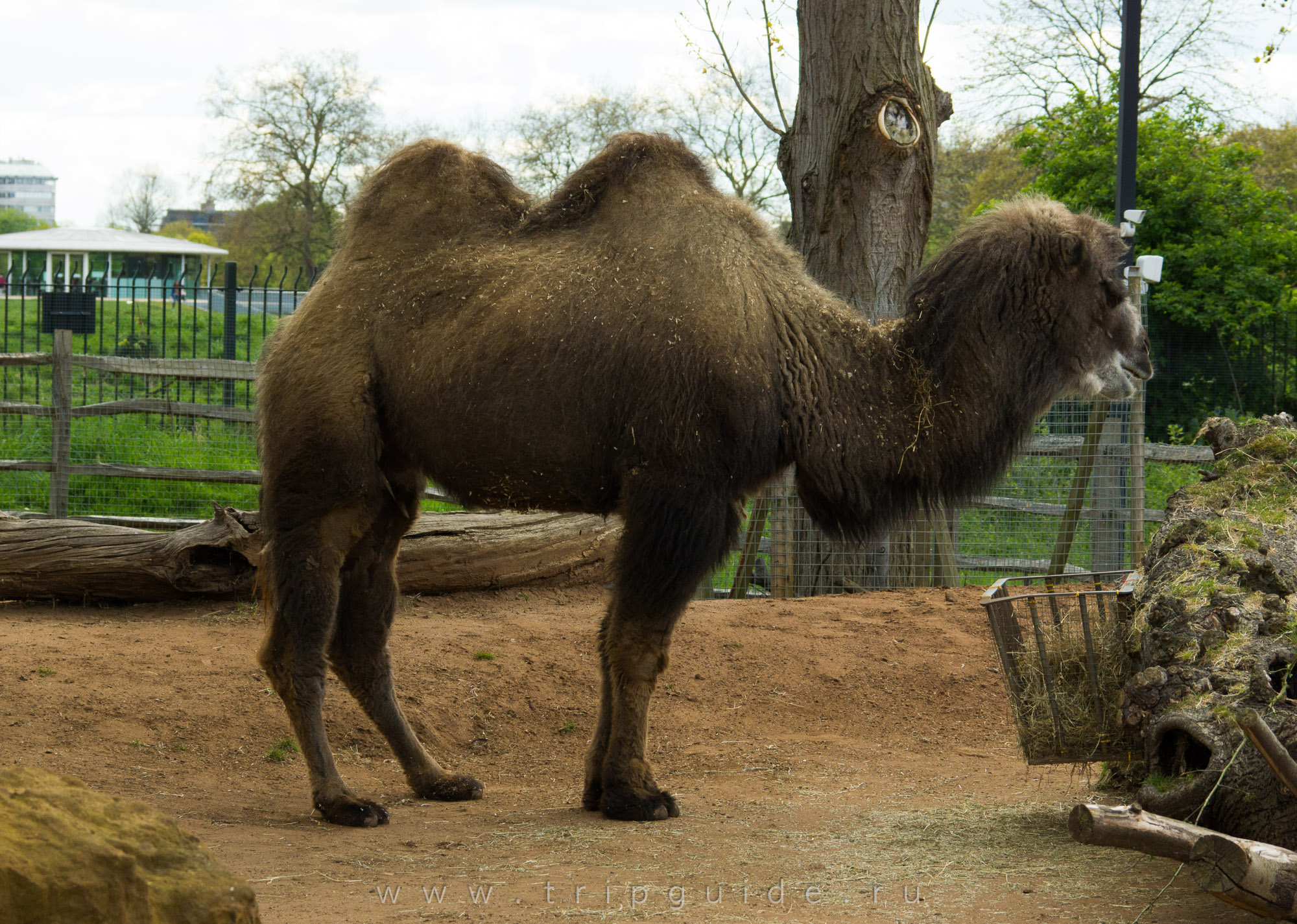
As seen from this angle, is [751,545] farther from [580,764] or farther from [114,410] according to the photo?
[114,410]

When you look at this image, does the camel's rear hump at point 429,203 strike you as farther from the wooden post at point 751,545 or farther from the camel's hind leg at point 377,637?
the wooden post at point 751,545

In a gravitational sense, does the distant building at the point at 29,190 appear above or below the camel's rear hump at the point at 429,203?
above

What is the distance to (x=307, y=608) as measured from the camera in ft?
15.7

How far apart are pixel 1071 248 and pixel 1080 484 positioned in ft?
14.8

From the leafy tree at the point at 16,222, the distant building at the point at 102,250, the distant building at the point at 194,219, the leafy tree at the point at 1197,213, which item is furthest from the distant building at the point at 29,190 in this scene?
the leafy tree at the point at 1197,213

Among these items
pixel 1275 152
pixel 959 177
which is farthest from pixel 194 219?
pixel 1275 152

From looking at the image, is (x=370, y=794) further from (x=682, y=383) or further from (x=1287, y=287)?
(x=1287, y=287)

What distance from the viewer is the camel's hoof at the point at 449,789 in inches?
201

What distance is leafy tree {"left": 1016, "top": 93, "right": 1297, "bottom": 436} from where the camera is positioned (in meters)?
15.8

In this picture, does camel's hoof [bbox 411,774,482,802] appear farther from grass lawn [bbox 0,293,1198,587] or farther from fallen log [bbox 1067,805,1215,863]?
grass lawn [bbox 0,293,1198,587]

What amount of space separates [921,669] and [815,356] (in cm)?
301

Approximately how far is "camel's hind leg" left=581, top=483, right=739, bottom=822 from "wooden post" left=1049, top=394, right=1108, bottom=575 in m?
4.89

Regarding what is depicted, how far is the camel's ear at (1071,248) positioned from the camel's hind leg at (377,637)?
277cm

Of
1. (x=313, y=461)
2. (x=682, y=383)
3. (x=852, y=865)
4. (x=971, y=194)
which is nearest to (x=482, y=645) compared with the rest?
(x=313, y=461)
